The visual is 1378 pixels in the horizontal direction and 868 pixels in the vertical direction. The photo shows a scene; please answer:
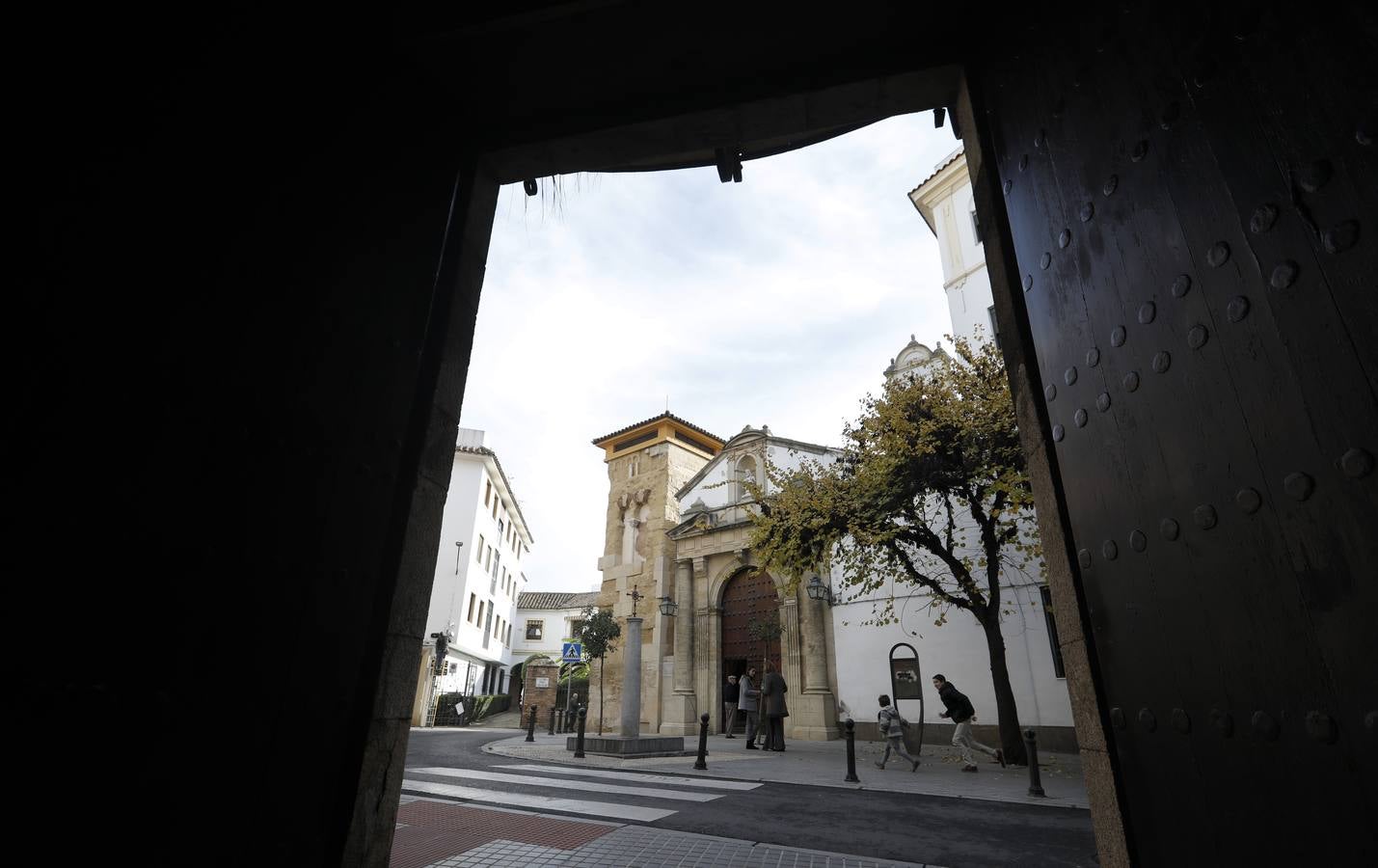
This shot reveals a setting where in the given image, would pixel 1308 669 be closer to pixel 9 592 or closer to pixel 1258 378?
pixel 1258 378

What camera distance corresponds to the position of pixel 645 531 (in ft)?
79.0

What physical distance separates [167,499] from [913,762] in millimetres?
10712

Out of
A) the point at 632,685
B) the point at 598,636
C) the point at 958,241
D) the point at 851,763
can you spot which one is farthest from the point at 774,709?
the point at 958,241

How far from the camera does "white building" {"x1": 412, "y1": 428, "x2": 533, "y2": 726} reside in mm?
28625

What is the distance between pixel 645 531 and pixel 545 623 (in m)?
29.7

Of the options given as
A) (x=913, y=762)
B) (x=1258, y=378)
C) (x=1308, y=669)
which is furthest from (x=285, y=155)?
(x=913, y=762)

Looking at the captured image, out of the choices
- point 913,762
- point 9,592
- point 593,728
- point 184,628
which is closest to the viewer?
point 9,592

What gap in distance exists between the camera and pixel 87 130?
1201 millimetres

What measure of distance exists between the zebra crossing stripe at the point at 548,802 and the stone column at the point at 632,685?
6.60 m

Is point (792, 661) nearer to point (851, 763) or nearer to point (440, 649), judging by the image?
point (851, 763)

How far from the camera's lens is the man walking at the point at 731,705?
16.8m

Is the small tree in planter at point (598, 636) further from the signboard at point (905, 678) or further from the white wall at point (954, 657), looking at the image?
the signboard at point (905, 678)

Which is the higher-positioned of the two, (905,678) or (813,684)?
(905,678)

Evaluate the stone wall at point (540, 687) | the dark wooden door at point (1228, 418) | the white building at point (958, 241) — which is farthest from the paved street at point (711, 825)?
the stone wall at point (540, 687)
